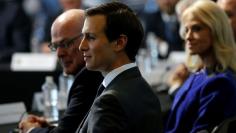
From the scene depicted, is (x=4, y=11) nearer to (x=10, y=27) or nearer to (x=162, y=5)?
(x=10, y=27)

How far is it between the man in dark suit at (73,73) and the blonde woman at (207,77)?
0.73 meters

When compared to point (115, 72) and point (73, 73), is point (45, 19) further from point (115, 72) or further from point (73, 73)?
point (115, 72)

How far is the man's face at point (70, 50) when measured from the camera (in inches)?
114

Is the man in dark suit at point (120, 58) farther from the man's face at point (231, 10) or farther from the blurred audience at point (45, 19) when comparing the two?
the blurred audience at point (45, 19)

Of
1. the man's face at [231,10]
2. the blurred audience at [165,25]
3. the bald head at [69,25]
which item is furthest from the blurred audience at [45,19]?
the bald head at [69,25]

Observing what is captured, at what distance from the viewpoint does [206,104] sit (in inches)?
125

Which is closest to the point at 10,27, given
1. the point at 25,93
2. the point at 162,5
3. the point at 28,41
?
the point at 28,41

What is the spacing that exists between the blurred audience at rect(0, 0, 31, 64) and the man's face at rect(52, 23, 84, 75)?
Result: 14.2ft

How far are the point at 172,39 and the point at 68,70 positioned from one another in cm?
425

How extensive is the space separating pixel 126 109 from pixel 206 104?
1.16 m

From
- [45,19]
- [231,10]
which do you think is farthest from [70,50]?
[45,19]

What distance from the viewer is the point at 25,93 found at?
14.5 ft

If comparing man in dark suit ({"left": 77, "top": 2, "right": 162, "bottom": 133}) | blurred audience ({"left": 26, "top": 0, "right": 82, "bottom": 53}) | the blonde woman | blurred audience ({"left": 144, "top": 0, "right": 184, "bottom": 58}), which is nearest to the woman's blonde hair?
the blonde woman

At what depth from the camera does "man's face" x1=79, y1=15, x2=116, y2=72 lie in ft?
7.30
